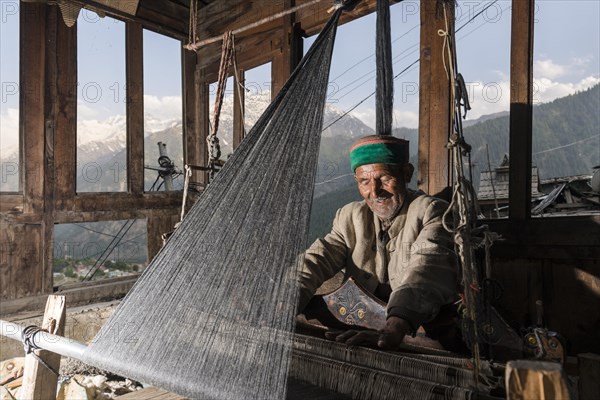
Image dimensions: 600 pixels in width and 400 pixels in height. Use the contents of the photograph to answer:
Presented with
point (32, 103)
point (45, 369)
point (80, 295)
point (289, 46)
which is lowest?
point (80, 295)

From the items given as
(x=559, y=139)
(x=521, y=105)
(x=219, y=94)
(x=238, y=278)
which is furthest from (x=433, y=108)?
(x=559, y=139)

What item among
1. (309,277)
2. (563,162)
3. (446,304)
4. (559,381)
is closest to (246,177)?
(309,277)

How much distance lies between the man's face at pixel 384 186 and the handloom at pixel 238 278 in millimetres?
376

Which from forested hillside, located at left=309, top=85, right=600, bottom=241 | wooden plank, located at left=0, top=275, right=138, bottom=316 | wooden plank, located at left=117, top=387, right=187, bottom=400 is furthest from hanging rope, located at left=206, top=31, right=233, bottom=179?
forested hillside, located at left=309, top=85, right=600, bottom=241

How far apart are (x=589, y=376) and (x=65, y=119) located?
3809mm

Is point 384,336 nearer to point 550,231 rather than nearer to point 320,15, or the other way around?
point 550,231

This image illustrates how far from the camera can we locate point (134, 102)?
396 cm

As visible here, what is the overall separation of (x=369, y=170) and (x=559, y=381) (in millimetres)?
1183

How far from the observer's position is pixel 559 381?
2.14 ft

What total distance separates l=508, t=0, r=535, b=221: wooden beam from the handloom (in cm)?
95

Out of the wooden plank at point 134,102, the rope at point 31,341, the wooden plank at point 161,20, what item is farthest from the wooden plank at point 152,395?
the wooden plank at point 161,20

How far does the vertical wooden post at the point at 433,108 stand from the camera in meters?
2.25

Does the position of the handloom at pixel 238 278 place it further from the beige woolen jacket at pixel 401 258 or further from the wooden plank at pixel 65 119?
the wooden plank at pixel 65 119

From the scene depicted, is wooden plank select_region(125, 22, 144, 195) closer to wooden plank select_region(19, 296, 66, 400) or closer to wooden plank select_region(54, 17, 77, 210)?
wooden plank select_region(54, 17, 77, 210)
